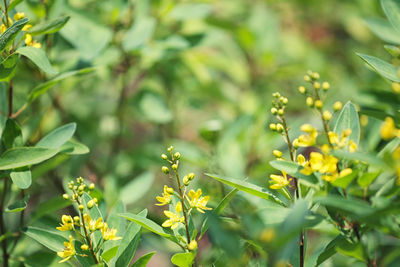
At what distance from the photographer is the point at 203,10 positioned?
167 centimetres

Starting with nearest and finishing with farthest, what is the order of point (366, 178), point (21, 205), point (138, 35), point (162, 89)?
1. point (366, 178)
2. point (21, 205)
3. point (138, 35)
4. point (162, 89)

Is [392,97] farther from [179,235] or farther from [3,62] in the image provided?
[3,62]

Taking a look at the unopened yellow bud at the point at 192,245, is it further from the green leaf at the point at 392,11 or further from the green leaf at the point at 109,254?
the green leaf at the point at 392,11

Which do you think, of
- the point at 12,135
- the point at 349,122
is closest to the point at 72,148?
the point at 12,135

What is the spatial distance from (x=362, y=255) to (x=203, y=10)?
1.18 m

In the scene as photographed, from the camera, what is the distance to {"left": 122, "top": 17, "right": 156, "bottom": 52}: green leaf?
146 cm

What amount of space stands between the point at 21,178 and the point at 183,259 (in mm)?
462

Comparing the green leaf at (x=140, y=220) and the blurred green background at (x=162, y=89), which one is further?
the blurred green background at (x=162, y=89)

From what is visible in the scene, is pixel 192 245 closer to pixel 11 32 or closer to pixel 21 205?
pixel 21 205

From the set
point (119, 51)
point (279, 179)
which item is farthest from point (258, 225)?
point (119, 51)

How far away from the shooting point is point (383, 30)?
1314 mm

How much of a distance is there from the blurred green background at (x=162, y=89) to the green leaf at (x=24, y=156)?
0.22 metres

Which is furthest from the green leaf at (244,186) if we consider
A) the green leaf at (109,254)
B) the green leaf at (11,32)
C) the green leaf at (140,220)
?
the green leaf at (11,32)

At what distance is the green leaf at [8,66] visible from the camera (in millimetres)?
980
